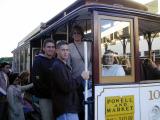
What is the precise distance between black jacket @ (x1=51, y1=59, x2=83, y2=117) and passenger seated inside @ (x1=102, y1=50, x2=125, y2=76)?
1.40ft

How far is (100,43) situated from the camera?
4.57 meters

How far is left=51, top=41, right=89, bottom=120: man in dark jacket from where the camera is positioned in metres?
4.23

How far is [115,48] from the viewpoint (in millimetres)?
4898

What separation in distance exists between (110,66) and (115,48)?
0.36 meters

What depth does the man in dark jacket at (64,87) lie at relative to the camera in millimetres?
4234

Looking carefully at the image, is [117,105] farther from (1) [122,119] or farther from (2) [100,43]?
(2) [100,43]

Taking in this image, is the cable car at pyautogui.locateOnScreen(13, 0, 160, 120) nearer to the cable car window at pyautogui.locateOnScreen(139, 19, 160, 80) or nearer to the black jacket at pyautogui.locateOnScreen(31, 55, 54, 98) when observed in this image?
the cable car window at pyautogui.locateOnScreen(139, 19, 160, 80)

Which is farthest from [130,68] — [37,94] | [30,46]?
[30,46]

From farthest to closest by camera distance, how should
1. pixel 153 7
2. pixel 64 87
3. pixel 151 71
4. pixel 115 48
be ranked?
1. pixel 153 7
2. pixel 151 71
3. pixel 115 48
4. pixel 64 87

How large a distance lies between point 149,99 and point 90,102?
3.77 feet

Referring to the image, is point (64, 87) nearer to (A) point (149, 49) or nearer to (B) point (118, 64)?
(B) point (118, 64)

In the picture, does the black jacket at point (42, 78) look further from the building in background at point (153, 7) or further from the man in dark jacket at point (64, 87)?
the building in background at point (153, 7)

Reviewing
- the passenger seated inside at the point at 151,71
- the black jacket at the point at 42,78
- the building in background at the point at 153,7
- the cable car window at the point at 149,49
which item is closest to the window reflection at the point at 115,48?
the cable car window at the point at 149,49

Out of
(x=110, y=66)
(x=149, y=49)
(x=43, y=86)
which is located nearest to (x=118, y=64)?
(x=110, y=66)
